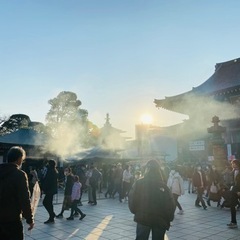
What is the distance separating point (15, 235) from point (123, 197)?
35.7 ft

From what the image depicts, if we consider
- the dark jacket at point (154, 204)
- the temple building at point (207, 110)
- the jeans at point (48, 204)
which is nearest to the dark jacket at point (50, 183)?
the jeans at point (48, 204)

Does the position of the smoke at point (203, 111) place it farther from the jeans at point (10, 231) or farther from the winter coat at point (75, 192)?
the jeans at point (10, 231)

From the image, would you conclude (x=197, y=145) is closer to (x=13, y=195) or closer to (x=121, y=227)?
(x=121, y=227)

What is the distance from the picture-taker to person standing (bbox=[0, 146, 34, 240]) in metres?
3.48

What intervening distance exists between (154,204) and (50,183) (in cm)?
573

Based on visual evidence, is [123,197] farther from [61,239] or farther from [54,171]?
[61,239]

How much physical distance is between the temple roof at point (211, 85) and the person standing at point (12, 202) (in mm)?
18954

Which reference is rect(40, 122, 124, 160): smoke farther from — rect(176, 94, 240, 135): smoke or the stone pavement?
the stone pavement

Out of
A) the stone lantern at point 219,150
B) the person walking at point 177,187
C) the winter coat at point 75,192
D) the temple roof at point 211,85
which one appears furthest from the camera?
the temple roof at point 211,85

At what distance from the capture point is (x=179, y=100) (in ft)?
74.4

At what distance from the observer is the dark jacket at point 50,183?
8.54 m

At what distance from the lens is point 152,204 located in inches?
145

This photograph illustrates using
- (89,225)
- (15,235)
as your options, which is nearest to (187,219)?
(89,225)

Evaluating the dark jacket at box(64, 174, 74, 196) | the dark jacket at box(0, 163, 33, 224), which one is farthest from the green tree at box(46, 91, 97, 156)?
the dark jacket at box(0, 163, 33, 224)
